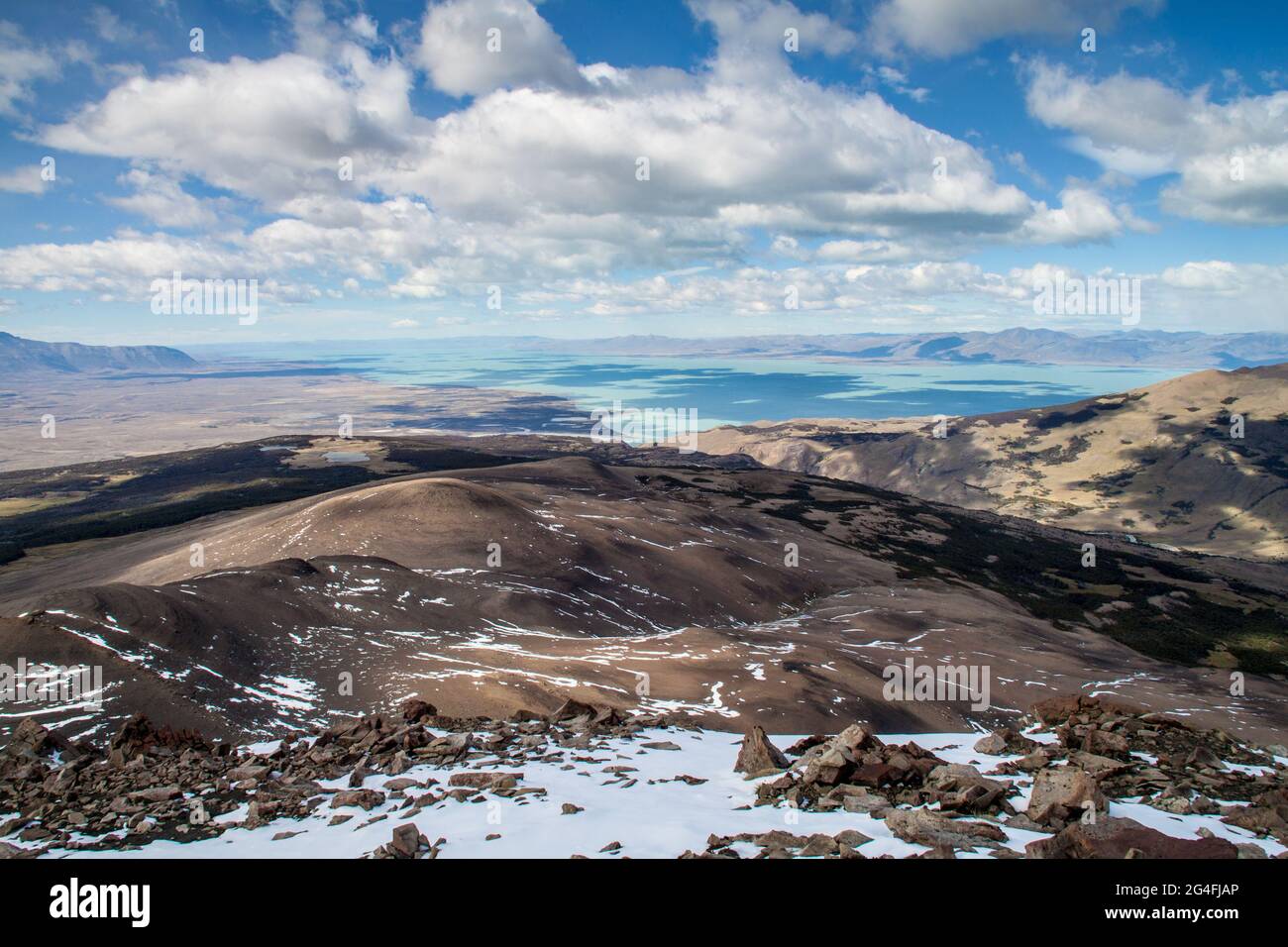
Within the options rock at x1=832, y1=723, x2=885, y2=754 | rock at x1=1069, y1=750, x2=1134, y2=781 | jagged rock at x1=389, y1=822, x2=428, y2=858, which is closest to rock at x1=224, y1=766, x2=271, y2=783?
jagged rock at x1=389, y1=822, x2=428, y2=858

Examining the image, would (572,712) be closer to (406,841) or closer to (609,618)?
(406,841)

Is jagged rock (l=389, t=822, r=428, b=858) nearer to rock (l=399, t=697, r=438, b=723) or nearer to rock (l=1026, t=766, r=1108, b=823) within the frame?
rock (l=1026, t=766, r=1108, b=823)

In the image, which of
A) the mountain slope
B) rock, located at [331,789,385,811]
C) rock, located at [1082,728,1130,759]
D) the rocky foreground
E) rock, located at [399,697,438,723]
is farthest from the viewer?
the mountain slope

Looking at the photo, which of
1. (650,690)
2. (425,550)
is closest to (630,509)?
(425,550)

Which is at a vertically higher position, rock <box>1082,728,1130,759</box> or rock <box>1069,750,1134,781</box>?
rock <box>1069,750,1134,781</box>

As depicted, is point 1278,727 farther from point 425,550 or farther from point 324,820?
point 425,550

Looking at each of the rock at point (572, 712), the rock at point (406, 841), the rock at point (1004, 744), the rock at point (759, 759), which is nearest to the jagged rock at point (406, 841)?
the rock at point (406, 841)
